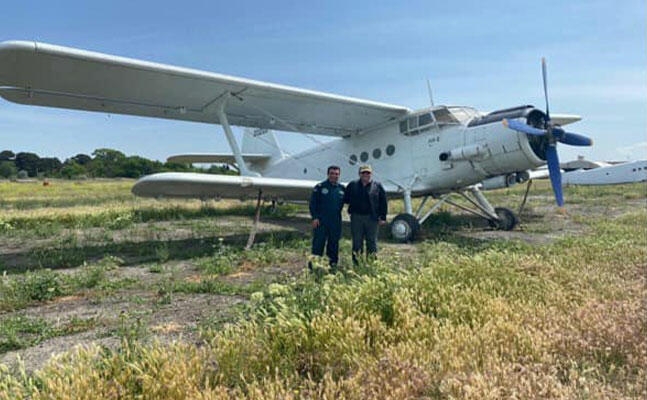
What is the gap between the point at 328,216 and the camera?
6152mm

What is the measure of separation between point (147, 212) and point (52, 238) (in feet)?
14.2

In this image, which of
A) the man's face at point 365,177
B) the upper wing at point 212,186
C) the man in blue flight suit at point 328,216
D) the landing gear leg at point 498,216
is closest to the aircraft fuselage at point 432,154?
the landing gear leg at point 498,216

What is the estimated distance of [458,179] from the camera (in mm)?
9469

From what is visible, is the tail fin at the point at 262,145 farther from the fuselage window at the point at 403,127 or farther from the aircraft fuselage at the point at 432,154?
the fuselage window at the point at 403,127

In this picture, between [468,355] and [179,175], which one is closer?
[468,355]

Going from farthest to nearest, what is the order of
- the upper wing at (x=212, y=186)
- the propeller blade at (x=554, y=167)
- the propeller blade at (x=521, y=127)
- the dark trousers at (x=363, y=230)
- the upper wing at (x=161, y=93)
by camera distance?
the propeller blade at (x=554, y=167) → the propeller blade at (x=521, y=127) → the upper wing at (x=212, y=186) → the upper wing at (x=161, y=93) → the dark trousers at (x=363, y=230)

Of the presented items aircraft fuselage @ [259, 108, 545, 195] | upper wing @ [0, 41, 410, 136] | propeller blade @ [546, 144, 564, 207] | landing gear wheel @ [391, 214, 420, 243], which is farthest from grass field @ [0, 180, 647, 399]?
upper wing @ [0, 41, 410, 136]

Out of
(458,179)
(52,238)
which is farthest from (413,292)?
(52,238)

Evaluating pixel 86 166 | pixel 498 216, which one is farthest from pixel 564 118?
pixel 86 166

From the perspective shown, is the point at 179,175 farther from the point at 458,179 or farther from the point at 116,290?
→ the point at 458,179

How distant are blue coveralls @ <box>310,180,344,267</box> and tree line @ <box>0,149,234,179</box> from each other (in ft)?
210

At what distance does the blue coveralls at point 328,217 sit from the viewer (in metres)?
6.14

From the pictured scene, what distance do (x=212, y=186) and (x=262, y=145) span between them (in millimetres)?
8524

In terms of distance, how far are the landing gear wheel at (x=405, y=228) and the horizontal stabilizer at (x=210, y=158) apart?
8.15m
